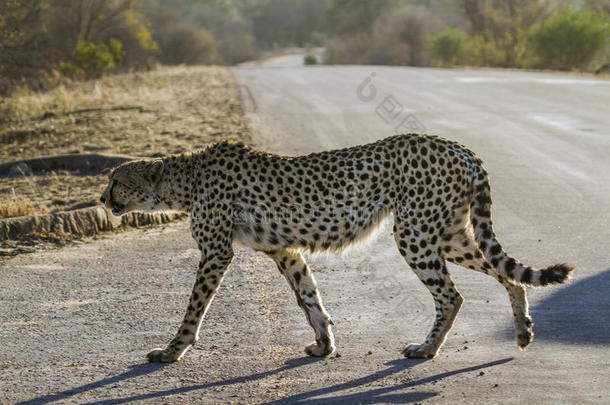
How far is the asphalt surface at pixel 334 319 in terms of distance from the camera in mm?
4953

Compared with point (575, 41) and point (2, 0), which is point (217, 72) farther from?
point (575, 41)

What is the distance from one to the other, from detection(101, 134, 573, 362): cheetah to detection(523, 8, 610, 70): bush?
30.2m

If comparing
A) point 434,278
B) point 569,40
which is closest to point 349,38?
point 569,40

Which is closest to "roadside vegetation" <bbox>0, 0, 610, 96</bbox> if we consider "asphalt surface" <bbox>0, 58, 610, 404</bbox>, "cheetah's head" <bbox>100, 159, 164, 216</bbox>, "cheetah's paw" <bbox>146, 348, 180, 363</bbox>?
"asphalt surface" <bbox>0, 58, 610, 404</bbox>

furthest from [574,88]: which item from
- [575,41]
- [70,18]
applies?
[70,18]

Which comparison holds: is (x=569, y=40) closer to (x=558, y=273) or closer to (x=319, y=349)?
(x=558, y=273)

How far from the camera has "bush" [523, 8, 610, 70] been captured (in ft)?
109

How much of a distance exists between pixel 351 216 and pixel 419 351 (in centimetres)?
106

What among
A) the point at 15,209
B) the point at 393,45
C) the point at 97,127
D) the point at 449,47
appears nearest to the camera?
the point at 15,209

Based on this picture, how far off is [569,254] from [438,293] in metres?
2.97

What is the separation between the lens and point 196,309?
18.4 feet

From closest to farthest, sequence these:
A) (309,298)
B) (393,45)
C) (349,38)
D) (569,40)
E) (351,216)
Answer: (351,216)
(309,298)
(569,40)
(393,45)
(349,38)

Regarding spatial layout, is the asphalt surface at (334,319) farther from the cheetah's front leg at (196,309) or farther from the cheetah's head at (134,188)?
the cheetah's head at (134,188)

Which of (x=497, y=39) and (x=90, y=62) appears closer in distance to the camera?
(x=90, y=62)
